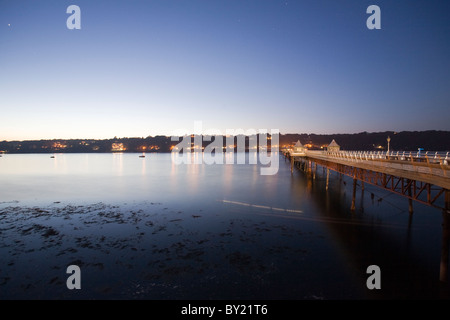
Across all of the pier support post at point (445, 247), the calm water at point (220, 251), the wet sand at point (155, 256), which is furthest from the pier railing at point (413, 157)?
the wet sand at point (155, 256)

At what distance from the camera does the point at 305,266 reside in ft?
43.1

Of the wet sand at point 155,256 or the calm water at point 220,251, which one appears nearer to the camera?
the wet sand at point 155,256

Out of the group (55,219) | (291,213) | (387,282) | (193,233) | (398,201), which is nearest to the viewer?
(387,282)

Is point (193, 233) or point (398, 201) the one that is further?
point (398, 201)

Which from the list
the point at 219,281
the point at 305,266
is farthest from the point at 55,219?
the point at 305,266

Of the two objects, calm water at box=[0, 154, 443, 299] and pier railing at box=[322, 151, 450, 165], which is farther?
pier railing at box=[322, 151, 450, 165]

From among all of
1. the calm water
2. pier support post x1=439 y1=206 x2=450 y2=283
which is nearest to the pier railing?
pier support post x1=439 y1=206 x2=450 y2=283

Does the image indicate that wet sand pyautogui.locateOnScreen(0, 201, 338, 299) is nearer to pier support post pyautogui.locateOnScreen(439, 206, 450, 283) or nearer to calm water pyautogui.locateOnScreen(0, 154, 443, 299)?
calm water pyautogui.locateOnScreen(0, 154, 443, 299)

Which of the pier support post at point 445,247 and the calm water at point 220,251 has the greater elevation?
the pier support post at point 445,247

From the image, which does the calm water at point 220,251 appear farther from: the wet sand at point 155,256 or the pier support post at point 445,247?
the pier support post at point 445,247
